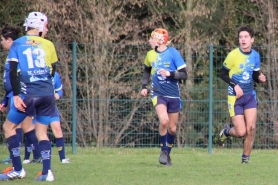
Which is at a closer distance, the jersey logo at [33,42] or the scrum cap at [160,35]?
the jersey logo at [33,42]

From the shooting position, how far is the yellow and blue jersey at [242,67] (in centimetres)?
1207

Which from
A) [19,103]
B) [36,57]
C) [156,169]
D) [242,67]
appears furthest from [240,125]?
[19,103]

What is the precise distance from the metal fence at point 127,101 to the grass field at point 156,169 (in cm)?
73

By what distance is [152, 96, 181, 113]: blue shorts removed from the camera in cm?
1159

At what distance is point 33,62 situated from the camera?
9000mm

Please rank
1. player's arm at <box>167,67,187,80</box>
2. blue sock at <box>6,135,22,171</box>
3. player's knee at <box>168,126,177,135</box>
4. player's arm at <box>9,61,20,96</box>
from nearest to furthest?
player's arm at <box>9,61,20,96</box> → blue sock at <box>6,135,22,171</box> → player's arm at <box>167,67,187,80</box> → player's knee at <box>168,126,177,135</box>

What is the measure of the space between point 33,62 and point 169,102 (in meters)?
3.22

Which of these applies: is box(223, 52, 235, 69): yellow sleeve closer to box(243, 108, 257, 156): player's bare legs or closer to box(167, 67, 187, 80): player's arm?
box(243, 108, 257, 156): player's bare legs

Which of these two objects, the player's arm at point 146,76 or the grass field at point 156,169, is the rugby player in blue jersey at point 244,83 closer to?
the grass field at point 156,169

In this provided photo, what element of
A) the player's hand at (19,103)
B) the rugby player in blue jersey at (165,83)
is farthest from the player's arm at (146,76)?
the player's hand at (19,103)

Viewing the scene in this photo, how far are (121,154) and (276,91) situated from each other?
3802 millimetres

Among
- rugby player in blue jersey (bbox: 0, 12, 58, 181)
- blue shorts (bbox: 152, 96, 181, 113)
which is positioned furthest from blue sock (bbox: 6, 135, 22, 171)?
blue shorts (bbox: 152, 96, 181, 113)

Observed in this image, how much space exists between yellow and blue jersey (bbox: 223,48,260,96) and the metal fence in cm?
352

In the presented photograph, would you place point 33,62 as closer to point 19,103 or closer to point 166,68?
point 19,103
